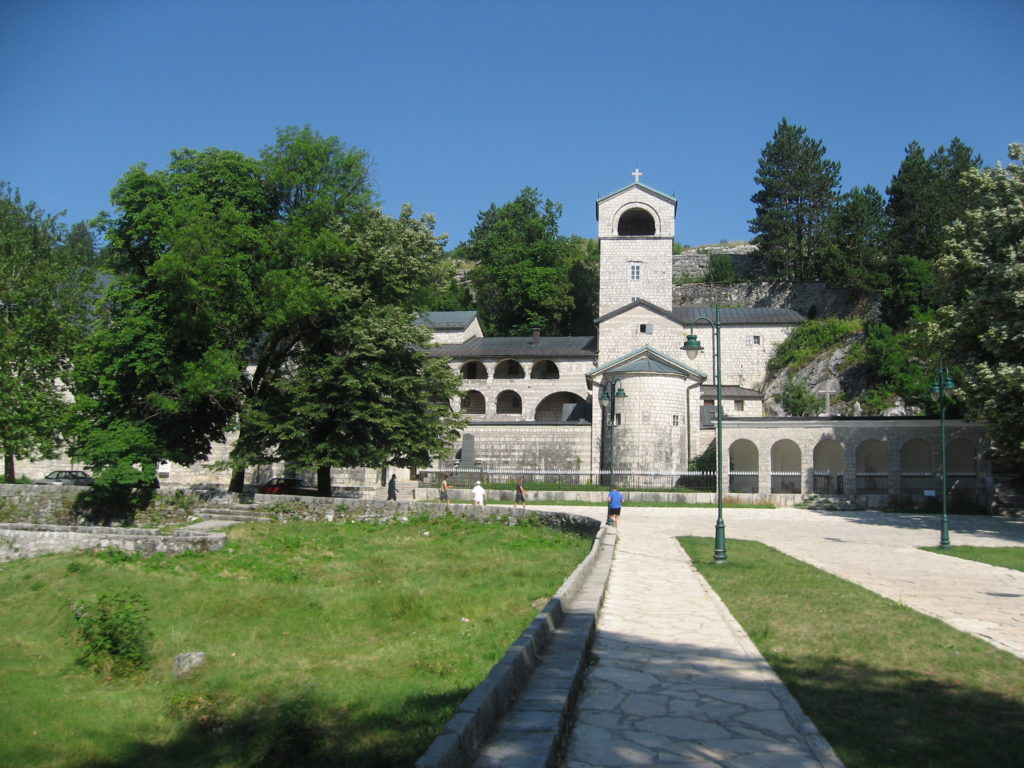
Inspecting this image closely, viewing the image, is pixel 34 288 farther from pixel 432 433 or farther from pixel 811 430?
pixel 811 430

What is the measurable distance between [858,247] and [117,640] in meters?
52.1

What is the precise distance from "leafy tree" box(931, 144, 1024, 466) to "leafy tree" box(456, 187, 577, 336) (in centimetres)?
3688

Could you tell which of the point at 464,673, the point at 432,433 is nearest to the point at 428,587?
the point at 464,673

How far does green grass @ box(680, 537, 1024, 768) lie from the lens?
16.4ft

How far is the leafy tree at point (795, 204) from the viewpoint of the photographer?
2301 inches

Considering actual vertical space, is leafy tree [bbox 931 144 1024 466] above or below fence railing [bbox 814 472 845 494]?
above

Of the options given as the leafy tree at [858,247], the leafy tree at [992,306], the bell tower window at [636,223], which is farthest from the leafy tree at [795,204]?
the leafy tree at [992,306]

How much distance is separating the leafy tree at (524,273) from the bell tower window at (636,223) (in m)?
13.3

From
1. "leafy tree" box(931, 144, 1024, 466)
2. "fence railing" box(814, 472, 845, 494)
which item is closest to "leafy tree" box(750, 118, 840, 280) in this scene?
"fence railing" box(814, 472, 845, 494)

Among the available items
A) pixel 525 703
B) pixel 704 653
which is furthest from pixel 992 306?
pixel 525 703

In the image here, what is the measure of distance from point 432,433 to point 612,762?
20.7 metres

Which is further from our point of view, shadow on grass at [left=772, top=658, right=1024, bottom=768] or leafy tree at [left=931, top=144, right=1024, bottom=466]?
leafy tree at [left=931, top=144, right=1024, bottom=466]

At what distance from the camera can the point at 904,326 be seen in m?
46.5

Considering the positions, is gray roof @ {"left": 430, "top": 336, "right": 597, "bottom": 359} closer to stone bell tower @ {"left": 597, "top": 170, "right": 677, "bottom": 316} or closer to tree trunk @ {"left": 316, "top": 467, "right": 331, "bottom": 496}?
stone bell tower @ {"left": 597, "top": 170, "right": 677, "bottom": 316}
